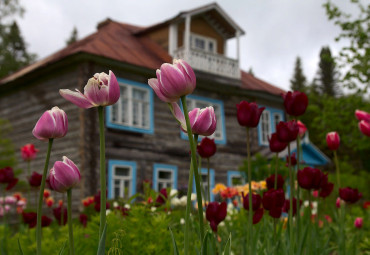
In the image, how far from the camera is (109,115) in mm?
13203

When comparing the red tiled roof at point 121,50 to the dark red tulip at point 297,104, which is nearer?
the dark red tulip at point 297,104

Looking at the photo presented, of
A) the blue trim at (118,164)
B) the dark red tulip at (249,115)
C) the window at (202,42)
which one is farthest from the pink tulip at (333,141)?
the window at (202,42)

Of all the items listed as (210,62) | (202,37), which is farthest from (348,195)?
(202,37)

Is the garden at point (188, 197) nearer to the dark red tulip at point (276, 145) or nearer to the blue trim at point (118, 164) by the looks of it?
the dark red tulip at point (276, 145)

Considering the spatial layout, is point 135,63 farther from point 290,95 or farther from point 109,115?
point 290,95

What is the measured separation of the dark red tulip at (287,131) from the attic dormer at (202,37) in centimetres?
1300

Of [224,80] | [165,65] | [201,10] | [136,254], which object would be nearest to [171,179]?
[224,80]

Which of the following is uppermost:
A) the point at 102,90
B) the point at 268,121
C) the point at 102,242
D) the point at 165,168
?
Answer: the point at 268,121

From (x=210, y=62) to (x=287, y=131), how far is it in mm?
14006

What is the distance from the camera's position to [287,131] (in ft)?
7.05

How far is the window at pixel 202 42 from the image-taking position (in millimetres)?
17266

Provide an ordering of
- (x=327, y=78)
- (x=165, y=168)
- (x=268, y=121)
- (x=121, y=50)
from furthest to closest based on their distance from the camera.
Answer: (x=327, y=78) → (x=268, y=121) → (x=165, y=168) → (x=121, y=50)

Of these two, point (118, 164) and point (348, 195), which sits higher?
point (118, 164)

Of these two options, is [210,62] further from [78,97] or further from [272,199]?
[78,97]
